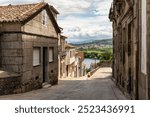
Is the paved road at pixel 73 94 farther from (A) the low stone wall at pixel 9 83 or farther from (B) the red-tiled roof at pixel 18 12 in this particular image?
(B) the red-tiled roof at pixel 18 12

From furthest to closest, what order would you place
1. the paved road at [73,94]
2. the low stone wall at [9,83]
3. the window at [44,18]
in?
the window at [44,18] < the low stone wall at [9,83] < the paved road at [73,94]

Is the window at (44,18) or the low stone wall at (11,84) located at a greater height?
the window at (44,18)

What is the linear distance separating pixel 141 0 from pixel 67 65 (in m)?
34.3

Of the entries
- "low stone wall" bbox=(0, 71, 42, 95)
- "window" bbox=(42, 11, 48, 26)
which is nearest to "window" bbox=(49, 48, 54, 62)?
"window" bbox=(42, 11, 48, 26)

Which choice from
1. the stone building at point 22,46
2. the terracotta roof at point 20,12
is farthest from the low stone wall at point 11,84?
the terracotta roof at point 20,12

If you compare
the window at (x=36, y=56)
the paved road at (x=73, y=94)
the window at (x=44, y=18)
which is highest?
the window at (x=44, y=18)

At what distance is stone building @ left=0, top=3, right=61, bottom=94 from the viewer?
15562 millimetres

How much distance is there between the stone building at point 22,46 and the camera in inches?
613

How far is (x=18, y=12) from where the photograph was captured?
56.9 ft

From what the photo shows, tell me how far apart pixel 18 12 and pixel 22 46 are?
2.62m

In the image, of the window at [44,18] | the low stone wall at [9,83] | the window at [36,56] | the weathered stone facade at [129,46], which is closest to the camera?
the weathered stone facade at [129,46]

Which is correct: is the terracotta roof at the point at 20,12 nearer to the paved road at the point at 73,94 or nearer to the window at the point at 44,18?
the window at the point at 44,18

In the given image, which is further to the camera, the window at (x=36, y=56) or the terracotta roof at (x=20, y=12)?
the window at (x=36, y=56)

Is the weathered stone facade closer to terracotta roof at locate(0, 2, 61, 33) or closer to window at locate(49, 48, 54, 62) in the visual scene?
terracotta roof at locate(0, 2, 61, 33)
